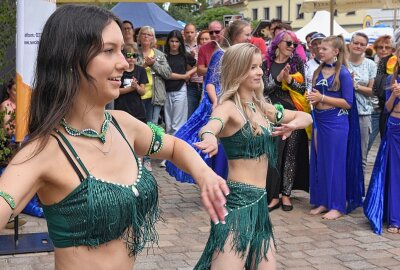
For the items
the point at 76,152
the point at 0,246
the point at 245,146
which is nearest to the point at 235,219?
the point at 245,146

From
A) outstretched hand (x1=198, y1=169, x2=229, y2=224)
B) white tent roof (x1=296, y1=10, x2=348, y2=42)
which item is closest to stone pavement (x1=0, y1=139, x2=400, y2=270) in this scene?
outstretched hand (x1=198, y1=169, x2=229, y2=224)

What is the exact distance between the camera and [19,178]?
1797 millimetres

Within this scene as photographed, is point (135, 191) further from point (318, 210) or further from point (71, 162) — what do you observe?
point (318, 210)

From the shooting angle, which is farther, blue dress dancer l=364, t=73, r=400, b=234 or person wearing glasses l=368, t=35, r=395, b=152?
person wearing glasses l=368, t=35, r=395, b=152

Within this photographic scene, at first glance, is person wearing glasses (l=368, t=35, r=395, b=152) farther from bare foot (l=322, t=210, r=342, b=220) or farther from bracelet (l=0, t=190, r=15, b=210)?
bracelet (l=0, t=190, r=15, b=210)

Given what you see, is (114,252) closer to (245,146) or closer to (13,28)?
(245,146)

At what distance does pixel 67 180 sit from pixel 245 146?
1.88 m

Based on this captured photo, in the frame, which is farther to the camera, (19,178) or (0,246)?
(0,246)

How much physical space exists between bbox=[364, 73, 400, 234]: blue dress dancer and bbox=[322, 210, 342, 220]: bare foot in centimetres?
38

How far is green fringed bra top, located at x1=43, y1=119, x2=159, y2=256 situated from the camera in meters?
1.96

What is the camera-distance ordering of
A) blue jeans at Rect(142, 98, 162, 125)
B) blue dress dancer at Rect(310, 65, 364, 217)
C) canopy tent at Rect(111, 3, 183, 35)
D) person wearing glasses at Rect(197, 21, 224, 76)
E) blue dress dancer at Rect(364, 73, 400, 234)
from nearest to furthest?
blue dress dancer at Rect(364, 73, 400, 234) < blue dress dancer at Rect(310, 65, 364, 217) < person wearing glasses at Rect(197, 21, 224, 76) < blue jeans at Rect(142, 98, 162, 125) < canopy tent at Rect(111, 3, 183, 35)

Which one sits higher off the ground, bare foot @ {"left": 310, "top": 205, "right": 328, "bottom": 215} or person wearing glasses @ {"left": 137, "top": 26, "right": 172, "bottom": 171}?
person wearing glasses @ {"left": 137, "top": 26, "right": 172, "bottom": 171}

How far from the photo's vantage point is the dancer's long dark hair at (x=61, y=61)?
1930 mm

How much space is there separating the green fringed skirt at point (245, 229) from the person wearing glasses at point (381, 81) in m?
3.45
